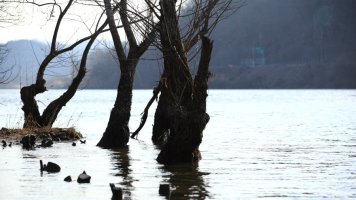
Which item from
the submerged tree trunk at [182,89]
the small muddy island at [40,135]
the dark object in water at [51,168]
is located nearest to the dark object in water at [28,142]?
the small muddy island at [40,135]

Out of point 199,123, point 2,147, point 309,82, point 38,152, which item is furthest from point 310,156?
point 309,82

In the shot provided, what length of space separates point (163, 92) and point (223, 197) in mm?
12977

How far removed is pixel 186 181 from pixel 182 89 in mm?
2899

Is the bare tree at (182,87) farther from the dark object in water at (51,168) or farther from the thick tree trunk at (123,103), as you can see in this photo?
the thick tree trunk at (123,103)

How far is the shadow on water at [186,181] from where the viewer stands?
16.0m

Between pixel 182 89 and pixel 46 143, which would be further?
pixel 46 143

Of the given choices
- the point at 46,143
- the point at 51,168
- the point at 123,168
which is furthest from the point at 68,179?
the point at 46,143

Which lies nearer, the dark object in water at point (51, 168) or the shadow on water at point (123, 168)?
the shadow on water at point (123, 168)

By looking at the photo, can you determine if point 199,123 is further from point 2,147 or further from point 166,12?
point 2,147

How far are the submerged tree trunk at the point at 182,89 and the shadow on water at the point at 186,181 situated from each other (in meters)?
0.58

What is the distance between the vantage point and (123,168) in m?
21.8

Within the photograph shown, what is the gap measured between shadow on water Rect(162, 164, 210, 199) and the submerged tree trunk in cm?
58

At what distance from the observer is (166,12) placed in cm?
2005

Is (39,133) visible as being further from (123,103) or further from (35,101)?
(123,103)
